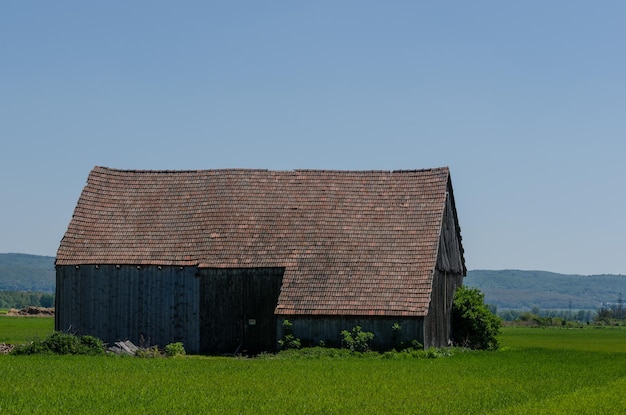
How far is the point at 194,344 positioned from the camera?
4722 cm

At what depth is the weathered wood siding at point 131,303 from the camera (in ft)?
156

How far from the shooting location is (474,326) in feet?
166

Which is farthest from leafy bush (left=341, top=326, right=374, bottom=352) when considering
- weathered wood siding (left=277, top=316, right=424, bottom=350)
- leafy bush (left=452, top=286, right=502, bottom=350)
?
leafy bush (left=452, top=286, right=502, bottom=350)

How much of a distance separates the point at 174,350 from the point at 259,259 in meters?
5.46

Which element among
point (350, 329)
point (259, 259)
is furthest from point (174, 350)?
point (350, 329)

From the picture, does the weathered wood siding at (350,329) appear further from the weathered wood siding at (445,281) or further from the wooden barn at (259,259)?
the weathered wood siding at (445,281)

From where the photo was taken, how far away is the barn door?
46625 mm

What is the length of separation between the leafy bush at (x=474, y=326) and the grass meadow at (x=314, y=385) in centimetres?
855

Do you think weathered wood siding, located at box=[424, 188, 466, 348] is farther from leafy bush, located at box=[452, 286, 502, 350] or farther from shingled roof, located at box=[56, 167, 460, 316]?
shingled roof, located at box=[56, 167, 460, 316]

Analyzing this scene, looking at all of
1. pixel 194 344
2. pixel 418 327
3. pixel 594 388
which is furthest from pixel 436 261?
pixel 594 388

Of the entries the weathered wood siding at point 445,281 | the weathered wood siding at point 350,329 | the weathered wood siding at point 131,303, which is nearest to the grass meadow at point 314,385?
the weathered wood siding at point 350,329

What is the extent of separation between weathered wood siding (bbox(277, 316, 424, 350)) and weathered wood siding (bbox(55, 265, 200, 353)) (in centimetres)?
491

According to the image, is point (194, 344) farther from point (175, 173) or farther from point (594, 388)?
point (594, 388)

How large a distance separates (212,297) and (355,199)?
26.1ft
